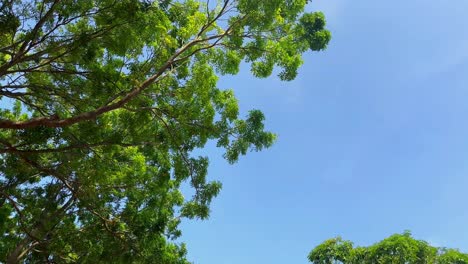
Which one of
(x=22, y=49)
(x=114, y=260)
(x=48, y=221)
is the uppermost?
(x=22, y=49)

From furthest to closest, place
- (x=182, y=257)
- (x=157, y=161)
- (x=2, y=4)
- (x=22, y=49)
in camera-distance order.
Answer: (x=182, y=257)
(x=157, y=161)
(x=22, y=49)
(x=2, y=4)

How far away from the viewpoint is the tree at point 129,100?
8406mm

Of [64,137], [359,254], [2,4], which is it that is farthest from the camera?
[359,254]

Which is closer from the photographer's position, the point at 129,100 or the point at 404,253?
the point at 129,100

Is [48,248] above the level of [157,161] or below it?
below

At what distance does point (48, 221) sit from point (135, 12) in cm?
724

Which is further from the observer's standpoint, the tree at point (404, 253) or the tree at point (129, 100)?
the tree at point (404, 253)

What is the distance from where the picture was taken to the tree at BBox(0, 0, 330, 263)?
8.41 meters

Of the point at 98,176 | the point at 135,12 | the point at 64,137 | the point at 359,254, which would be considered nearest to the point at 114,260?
Result: the point at 98,176

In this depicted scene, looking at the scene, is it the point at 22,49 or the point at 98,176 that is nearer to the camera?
the point at 22,49

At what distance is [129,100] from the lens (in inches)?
346

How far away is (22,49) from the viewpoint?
829cm

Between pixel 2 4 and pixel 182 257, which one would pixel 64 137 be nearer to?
A: pixel 2 4

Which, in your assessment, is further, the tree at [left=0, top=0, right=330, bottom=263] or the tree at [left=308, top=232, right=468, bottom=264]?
the tree at [left=308, top=232, right=468, bottom=264]
